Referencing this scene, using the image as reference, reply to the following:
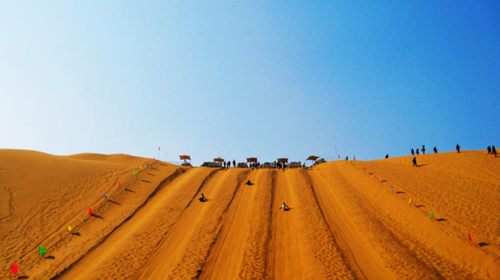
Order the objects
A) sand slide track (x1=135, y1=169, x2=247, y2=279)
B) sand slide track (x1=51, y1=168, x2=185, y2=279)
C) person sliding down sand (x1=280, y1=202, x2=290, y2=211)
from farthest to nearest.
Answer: person sliding down sand (x1=280, y1=202, x2=290, y2=211) → sand slide track (x1=51, y1=168, x2=185, y2=279) → sand slide track (x1=135, y1=169, x2=247, y2=279)

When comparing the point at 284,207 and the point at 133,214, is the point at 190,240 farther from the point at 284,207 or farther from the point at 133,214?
the point at 284,207

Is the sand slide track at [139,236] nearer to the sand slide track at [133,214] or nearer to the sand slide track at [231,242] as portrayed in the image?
the sand slide track at [133,214]

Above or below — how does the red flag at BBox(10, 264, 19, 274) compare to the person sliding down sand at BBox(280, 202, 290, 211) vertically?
below

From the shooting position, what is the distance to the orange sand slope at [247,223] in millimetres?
16047

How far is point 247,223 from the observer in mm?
22703

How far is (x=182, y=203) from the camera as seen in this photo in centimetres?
2722

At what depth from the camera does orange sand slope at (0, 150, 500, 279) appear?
52.6ft

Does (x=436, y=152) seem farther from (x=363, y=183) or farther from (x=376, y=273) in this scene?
(x=376, y=273)

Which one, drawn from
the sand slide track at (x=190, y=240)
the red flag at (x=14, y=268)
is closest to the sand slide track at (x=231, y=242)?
the sand slide track at (x=190, y=240)

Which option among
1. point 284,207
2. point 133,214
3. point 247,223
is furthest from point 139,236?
point 284,207

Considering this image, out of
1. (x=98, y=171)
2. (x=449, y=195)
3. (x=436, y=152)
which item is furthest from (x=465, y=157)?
(x=98, y=171)

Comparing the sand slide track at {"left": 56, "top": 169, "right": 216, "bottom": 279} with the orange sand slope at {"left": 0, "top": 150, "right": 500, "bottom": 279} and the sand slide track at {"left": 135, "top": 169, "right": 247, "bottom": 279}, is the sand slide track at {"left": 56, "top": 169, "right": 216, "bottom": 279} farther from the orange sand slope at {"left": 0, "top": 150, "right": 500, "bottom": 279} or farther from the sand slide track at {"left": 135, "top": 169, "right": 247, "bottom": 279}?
the sand slide track at {"left": 135, "top": 169, "right": 247, "bottom": 279}

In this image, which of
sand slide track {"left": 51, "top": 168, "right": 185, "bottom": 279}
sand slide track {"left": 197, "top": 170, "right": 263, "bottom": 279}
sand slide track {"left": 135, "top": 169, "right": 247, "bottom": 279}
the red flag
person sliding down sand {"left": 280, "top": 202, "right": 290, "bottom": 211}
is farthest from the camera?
person sliding down sand {"left": 280, "top": 202, "right": 290, "bottom": 211}

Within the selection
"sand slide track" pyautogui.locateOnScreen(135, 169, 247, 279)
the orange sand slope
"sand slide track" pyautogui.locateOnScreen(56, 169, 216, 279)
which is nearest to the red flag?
the orange sand slope
